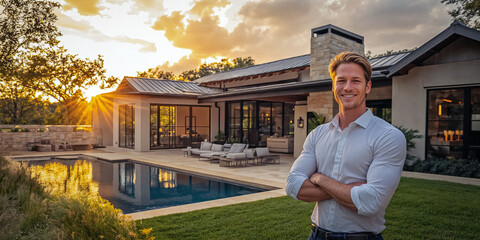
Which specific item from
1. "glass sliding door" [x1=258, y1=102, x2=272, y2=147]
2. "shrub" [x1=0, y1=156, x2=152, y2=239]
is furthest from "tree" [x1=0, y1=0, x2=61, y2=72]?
"shrub" [x1=0, y1=156, x2=152, y2=239]

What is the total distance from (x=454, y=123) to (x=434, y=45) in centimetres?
224

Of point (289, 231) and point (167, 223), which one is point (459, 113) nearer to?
point (289, 231)

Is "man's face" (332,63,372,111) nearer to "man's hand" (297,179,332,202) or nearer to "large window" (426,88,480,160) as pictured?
"man's hand" (297,179,332,202)

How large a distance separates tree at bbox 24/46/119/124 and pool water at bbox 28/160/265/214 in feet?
41.2

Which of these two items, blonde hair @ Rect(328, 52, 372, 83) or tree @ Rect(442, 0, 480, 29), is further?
tree @ Rect(442, 0, 480, 29)

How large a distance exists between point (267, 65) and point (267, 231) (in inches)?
652

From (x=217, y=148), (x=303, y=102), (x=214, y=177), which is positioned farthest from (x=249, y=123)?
(x=214, y=177)

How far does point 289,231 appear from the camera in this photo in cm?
445

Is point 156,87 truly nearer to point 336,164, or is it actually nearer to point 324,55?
point 324,55

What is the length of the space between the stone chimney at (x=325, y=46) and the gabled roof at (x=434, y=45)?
375cm

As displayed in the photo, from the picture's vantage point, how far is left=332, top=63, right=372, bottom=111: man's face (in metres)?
1.59

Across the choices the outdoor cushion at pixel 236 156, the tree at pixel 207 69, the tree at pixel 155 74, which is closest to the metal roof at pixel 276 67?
the outdoor cushion at pixel 236 156

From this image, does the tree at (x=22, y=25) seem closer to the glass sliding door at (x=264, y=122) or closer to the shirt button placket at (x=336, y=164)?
the glass sliding door at (x=264, y=122)

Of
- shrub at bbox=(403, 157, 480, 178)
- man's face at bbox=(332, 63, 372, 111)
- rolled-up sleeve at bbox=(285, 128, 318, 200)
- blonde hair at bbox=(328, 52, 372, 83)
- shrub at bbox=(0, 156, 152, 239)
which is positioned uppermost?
blonde hair at bbox=(328, 52, 372, 83)
